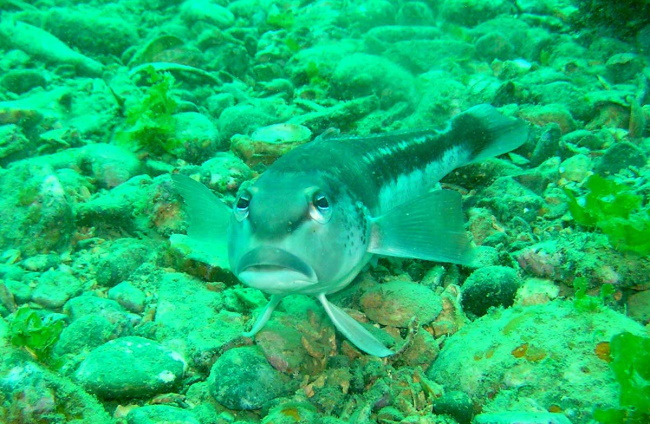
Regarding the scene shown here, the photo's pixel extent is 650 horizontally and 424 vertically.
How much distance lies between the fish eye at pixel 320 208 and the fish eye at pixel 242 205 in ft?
1.43

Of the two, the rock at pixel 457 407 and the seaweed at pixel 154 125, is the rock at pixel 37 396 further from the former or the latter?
the seaweed at pixel 154 125

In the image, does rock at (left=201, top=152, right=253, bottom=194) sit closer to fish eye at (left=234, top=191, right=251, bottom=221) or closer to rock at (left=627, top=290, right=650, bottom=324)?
fish eye at (left=234, top=191, right=251, bottom=221)

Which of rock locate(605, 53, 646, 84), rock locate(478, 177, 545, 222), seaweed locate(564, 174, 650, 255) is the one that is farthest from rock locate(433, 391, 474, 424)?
rock locate(605, 53, 646, 84)

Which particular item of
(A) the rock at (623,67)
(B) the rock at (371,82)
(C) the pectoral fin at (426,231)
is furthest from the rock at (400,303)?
(A) the rock at (623,67)

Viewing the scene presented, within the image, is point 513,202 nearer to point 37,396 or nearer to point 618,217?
point 618,217

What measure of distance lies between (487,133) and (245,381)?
391 cm

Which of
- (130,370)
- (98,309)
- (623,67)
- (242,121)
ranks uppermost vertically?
(623,67)

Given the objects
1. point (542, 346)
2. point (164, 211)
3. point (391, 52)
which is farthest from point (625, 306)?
point (391, 52)

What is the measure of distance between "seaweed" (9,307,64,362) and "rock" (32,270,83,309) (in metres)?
1.56

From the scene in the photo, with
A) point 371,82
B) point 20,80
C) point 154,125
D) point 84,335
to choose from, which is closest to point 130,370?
point 84,335

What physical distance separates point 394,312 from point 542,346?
117 cm

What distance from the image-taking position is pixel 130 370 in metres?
2.73

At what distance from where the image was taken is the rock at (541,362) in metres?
2.23

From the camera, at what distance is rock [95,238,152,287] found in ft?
13.3
